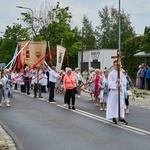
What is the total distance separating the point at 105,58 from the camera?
1852 inches

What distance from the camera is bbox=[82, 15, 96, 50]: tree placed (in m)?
76.8

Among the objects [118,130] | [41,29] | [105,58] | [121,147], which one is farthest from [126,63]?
[121,147]

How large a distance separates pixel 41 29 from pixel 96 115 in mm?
39807

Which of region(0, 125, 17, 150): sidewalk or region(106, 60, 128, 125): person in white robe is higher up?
region(106, 60, 128, 125): person in white robe

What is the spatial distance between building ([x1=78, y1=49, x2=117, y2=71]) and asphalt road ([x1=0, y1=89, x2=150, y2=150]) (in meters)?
30.8

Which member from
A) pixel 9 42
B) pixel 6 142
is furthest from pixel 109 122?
pixel 9 42

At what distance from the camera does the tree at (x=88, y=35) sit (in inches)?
3022

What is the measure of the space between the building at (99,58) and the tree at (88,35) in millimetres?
23593

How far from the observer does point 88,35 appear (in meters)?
79.6

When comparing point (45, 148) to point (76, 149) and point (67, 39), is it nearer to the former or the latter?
point (76, 149)

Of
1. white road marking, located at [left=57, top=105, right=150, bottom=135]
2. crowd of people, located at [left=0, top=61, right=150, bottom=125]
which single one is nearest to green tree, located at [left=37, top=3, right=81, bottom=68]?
crowd of people, located at [left=0, top=61, right=150, bottom=125]

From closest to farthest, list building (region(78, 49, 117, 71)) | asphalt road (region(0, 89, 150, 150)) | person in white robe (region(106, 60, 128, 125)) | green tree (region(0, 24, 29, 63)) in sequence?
asphalt road (region(0, 89, 150, 150))
person in white robe (region(106, 60, 128, 125))
building (region(78, 49, 117, 71))
green tree (region(0, 24, 29, 63))

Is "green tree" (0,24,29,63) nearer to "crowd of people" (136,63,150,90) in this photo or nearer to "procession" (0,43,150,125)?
"crowd of people" (136,63,150,90)

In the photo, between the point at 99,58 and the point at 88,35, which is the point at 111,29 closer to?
the point at 88,35
